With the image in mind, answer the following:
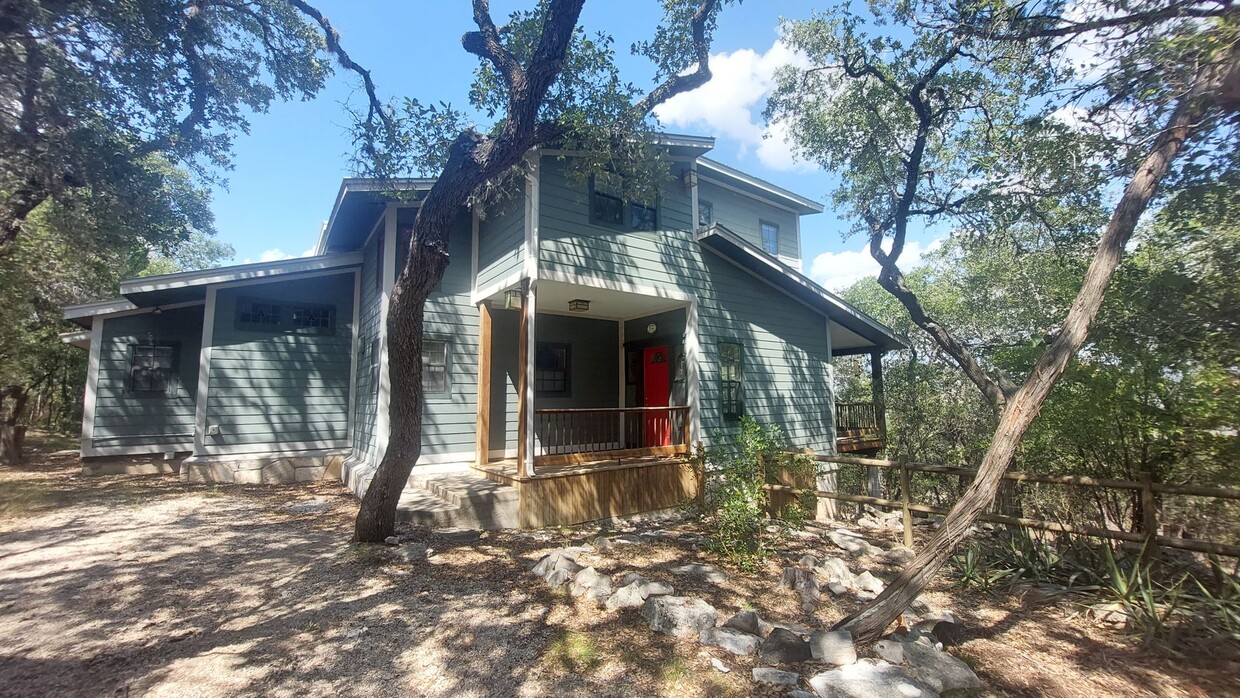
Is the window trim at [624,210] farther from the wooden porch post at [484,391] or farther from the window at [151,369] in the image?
the window at [151,369]

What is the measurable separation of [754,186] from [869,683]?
11031mm

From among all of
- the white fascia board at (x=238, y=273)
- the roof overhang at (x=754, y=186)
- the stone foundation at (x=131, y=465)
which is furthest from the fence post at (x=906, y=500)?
the stone foundation at (x=131, y=465)

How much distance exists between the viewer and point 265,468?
9.79m

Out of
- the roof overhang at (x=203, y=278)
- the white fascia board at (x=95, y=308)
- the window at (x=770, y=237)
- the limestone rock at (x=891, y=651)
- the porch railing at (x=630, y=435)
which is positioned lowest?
the limestone rock at (x=891, y=651)

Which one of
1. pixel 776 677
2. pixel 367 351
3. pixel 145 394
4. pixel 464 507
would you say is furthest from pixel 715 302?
pixel 145 394

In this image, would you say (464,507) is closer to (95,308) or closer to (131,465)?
(131,465)

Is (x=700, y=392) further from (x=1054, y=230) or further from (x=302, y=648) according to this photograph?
A: (x=1054, y=230)

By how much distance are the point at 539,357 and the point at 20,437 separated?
42.6 ft

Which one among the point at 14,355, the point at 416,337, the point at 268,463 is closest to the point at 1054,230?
the point at 416,337

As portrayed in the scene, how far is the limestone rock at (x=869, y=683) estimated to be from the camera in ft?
9.98

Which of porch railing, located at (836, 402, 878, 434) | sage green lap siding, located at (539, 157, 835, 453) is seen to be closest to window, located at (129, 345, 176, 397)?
sage green lap siding, located at (539, 157, 835, 453)

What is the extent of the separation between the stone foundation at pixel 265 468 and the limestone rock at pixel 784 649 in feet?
30.9

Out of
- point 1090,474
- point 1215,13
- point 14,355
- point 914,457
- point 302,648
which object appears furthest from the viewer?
point 914,457

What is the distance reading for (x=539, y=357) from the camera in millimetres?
9750
